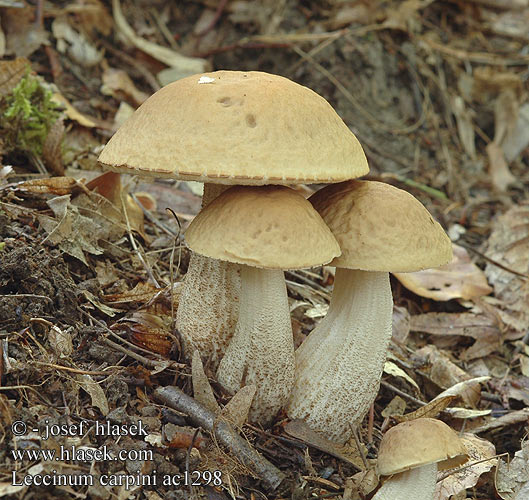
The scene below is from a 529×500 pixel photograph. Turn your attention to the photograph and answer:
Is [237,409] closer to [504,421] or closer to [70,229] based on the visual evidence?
[70,229]

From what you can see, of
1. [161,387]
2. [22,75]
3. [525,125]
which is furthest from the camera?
[525,125]

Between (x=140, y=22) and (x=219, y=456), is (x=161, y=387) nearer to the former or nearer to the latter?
(x=219, y=456)

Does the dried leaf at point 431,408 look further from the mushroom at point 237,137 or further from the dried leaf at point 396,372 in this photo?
the mushroom at point 237,137

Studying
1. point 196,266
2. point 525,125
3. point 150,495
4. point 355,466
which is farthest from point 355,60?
point 150,495

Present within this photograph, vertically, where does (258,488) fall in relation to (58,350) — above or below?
below

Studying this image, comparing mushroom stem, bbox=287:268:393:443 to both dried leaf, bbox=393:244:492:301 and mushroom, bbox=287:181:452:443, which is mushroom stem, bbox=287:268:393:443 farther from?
dried leaf, bbox=393:244:492:301

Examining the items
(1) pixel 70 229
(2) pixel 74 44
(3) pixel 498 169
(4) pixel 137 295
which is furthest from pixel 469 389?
(2) pixel 74 44

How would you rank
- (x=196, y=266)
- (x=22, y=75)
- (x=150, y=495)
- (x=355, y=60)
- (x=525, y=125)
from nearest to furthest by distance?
(x=150, y=495) → (x=196, y=266) → (x=22, y=75) → (x=355, y=60) → (x=525, y=125)

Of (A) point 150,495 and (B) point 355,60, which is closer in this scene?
(A) point 150,495
